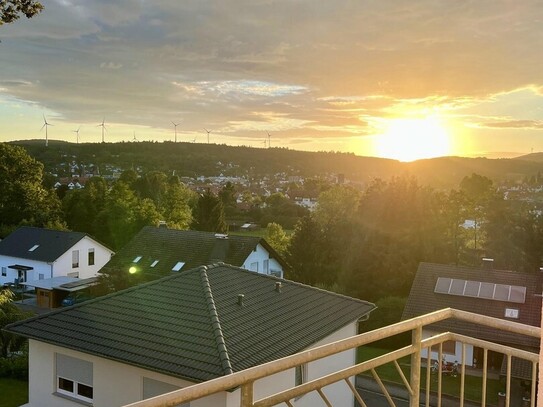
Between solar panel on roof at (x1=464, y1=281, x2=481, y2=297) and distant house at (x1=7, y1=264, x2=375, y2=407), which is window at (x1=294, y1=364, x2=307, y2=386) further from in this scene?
solar panel on roof at (x1=464, y1=281, x2=481, y2=297)

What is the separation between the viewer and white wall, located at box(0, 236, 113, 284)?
36.5m

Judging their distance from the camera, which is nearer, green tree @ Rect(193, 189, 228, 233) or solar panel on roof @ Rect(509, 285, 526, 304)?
solar panel on roof @ Rect(509, 285, 526, 304)

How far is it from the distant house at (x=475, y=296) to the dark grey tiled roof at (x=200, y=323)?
859 centimetres

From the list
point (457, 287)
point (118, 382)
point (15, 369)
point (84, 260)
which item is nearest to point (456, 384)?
point (457, 287)

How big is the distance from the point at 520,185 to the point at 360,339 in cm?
5173

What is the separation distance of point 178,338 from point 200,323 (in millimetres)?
623

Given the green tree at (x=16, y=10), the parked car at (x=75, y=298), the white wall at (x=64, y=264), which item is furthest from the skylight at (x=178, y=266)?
the green tree at (x=16, y=10)

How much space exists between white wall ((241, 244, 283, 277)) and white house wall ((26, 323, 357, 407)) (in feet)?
58.9

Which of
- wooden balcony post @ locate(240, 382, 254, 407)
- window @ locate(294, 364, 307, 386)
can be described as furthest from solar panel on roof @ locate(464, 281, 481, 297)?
wooden balcony post @ locate(240, 382, 254, 407)

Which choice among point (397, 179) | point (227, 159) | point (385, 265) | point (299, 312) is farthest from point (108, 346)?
point (227, 159)

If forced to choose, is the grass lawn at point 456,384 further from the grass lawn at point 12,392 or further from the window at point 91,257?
the window at point 91,257

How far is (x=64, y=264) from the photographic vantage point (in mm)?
37219

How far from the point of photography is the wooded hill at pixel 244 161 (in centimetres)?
6049

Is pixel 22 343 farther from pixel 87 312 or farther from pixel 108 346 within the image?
pixel 108 346
